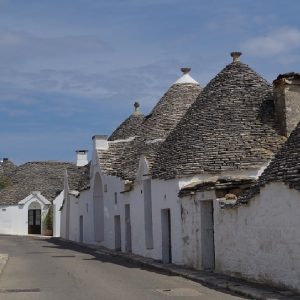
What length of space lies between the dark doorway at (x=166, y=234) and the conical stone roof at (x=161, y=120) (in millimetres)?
5131

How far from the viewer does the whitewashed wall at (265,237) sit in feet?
45.9

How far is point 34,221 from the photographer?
59.8m

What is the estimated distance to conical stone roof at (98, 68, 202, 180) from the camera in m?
30.1

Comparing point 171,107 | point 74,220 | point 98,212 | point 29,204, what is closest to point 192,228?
point 171,107

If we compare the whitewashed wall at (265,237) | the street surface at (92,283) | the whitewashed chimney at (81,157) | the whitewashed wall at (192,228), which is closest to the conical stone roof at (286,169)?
the whitewashed wall at (265,237)

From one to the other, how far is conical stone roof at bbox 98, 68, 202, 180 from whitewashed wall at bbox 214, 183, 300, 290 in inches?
456

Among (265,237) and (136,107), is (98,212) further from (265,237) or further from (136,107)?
(265,237)

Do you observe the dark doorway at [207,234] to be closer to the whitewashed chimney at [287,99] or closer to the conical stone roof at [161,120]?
the whitewashed chimney at [287,99]

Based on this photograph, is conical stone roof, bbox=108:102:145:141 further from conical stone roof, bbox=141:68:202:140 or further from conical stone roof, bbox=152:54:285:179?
conical stone roof, bbox=152:54:285:179

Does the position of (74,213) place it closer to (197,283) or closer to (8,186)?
(8,186)

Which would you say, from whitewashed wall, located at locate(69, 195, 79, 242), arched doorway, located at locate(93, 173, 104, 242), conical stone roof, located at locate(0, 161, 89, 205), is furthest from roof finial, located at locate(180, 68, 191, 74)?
conical stone roof, located at locate(0, 161, 89, 205)

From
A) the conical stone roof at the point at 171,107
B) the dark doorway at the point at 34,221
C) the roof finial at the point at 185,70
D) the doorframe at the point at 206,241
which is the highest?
the roof finial at the point at 185,70

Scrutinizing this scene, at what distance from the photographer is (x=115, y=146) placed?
118ft

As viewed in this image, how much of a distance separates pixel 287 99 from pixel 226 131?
93.6 inches
